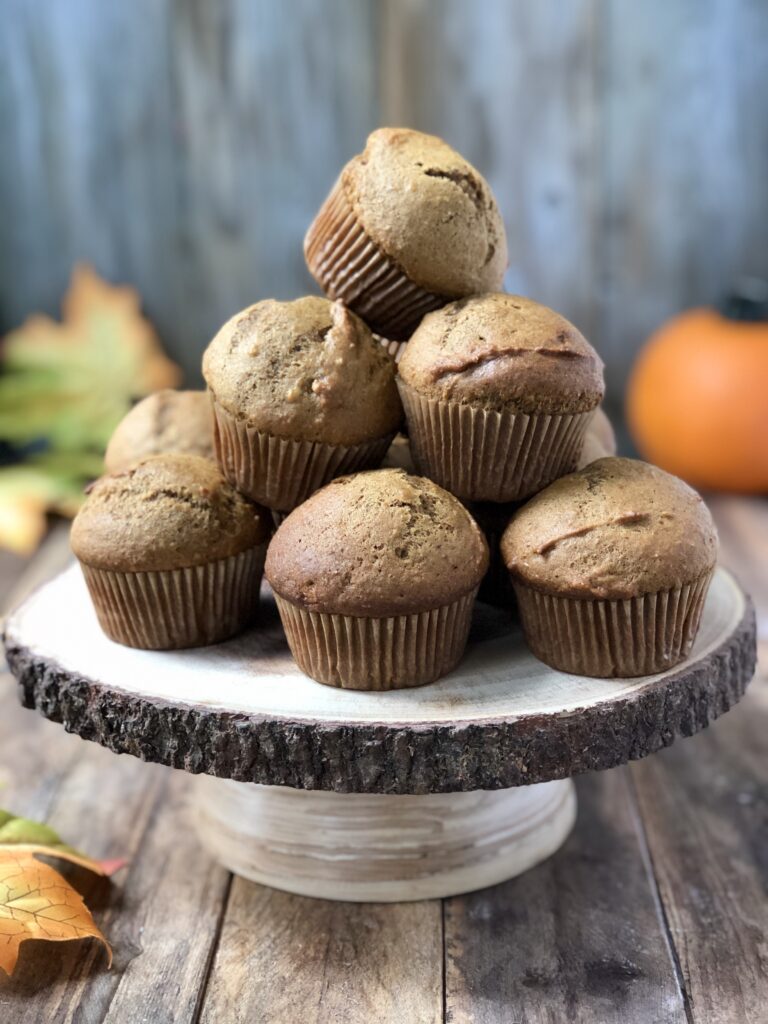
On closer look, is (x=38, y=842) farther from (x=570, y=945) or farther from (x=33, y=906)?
(x=570, y=945)

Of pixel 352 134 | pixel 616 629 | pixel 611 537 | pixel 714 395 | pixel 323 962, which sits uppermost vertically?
pixel 611 537

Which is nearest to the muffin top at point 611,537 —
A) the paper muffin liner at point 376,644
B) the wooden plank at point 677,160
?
the paper muffin liner at point 376,644

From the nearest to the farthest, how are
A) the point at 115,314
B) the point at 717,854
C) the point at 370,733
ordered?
the point at 370,733
the point at 717,854
the point at 115,314

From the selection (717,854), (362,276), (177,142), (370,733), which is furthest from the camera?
(177,142)

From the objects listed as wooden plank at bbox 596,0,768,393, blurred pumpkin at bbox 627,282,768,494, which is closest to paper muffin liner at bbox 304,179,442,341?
blurred pumpkin at bbox 627,282,768,494

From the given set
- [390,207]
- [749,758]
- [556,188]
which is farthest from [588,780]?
[556,188]

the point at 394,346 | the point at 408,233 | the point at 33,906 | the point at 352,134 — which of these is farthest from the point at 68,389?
the point at 33,906

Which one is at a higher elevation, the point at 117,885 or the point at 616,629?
the point at 616,629

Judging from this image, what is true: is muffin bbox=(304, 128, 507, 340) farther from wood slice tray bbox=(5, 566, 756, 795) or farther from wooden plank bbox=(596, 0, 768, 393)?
wooden plank bbox=(596, 0, 768, 393)
